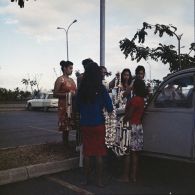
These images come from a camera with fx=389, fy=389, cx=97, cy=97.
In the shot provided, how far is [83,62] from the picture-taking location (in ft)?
21.8

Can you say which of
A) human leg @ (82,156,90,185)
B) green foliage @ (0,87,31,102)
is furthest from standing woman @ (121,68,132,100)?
green foliage @ (0,87,31,102)

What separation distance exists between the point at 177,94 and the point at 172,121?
498 mm

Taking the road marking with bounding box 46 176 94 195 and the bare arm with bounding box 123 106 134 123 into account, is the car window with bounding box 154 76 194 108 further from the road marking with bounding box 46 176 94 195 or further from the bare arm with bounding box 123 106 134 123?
the road marking with bounding box 46 176 94 195

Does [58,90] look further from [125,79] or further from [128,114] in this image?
[128,114]

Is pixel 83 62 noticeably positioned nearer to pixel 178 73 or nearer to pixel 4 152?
pixel 178 73

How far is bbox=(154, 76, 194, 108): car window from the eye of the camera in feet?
A: 19.2

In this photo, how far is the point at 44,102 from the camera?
107 feet

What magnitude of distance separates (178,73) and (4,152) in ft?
12.6

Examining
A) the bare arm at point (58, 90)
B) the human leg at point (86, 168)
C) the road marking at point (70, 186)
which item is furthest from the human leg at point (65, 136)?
the human leg at point (86, 168)

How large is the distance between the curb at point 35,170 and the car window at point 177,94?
1990 millimetres

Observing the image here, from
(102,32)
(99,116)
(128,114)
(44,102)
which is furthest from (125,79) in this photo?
(44,102)

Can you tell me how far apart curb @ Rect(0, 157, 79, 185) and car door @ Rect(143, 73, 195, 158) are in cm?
159

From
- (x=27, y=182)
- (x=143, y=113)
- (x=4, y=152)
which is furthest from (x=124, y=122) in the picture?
(x=4, y=152)

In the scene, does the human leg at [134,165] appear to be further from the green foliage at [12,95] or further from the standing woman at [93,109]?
the green foliage at [12,95]
